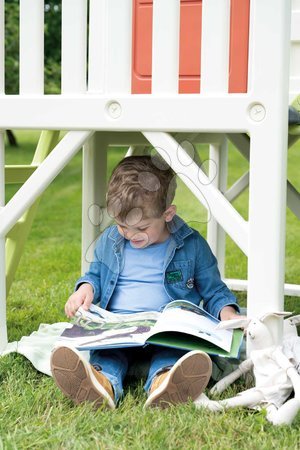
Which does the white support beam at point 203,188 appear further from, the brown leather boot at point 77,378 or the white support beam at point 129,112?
the brown leather boot at point 77,378

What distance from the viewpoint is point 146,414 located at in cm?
188

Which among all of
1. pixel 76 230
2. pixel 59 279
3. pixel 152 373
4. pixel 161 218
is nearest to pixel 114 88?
pixel 161 218

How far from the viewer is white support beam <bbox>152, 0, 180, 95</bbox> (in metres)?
2.14

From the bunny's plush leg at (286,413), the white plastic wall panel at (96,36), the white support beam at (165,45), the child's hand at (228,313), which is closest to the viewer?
the bunny's plush leg at (286,413)

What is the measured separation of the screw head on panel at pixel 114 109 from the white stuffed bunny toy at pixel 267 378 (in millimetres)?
631

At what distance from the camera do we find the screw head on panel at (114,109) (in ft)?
7.26

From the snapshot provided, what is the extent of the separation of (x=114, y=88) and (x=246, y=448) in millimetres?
1037

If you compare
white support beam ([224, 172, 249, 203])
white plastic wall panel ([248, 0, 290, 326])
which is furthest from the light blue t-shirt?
white support beam ([224, 172, 249, 203])

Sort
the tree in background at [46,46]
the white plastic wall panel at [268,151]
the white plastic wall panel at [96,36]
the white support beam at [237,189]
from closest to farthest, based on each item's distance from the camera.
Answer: the white plastic wall panel at [268,151]
the white plastic wall panel at [96,36]
the white support beam at [237,189]
the tree in background at [46,46]

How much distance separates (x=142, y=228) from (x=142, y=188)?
119mm

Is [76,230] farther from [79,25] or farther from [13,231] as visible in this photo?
[79,25]

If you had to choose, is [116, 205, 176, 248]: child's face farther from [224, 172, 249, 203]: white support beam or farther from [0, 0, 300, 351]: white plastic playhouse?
[224, 172, 249, 203]: white support beam

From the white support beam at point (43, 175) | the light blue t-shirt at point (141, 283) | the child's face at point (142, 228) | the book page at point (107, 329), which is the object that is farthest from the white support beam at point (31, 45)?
the book page at point (107, 329)

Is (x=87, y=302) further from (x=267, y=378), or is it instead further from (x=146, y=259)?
(x=267, y=378)
